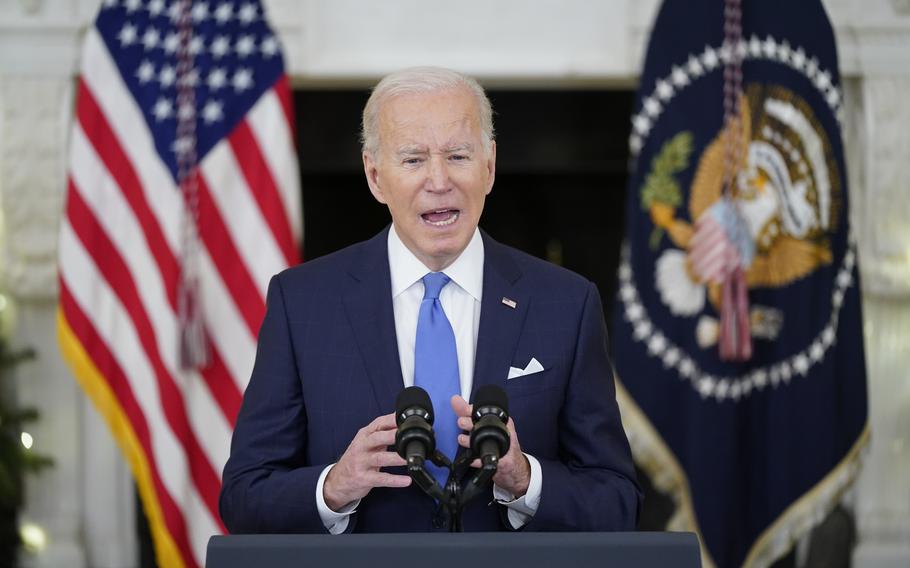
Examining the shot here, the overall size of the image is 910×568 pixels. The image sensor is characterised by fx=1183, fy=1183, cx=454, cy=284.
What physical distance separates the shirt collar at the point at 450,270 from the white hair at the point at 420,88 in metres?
0.17

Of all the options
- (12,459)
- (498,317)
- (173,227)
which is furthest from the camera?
(12,459)

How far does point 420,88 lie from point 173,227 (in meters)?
2.14

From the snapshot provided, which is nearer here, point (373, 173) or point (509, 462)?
point (509, 462)

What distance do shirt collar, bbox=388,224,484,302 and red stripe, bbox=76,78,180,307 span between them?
197 centimetres

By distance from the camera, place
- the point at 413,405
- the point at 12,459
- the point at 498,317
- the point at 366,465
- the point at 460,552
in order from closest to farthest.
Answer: the point at 460,552 < the point at 413,405 < the point at 366,465 < the point at 498,317 < the point at 12,459

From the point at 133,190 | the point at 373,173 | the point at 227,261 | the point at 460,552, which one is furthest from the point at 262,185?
the point at 460,552

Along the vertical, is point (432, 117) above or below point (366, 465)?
above

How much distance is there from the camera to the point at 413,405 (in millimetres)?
1453

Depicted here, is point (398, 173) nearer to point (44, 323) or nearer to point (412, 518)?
point (412, 518)

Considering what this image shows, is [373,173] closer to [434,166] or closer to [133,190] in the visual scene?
[434,166]

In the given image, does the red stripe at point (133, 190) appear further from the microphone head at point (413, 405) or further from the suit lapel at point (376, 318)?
the microphone head at point (413, 405)

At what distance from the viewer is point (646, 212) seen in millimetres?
3711

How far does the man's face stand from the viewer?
1.74 metres

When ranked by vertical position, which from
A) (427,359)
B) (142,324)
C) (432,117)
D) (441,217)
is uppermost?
(432,117)
